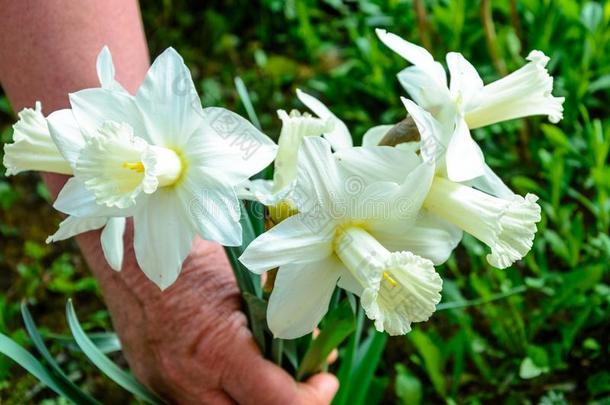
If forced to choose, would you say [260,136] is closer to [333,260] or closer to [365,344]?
[333,260]

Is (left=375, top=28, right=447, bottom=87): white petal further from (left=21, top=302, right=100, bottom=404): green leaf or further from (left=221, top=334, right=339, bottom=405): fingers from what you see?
(left=21, top=302, right=100, bottom=404): green leaf

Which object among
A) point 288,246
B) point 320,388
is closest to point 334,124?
point 288,246

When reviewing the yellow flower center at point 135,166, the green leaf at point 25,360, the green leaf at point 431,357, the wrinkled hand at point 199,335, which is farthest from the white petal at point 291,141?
the green leaf at point 431,357

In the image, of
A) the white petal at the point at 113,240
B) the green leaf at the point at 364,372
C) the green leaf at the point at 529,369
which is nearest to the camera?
the white petal at the point at 113,240

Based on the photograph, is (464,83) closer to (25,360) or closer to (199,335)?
(199,335)

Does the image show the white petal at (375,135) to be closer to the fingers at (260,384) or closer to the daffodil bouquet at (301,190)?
the daffodil bouquet at (301,190)

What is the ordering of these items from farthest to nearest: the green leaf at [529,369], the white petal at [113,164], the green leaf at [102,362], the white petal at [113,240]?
the green leaf at [529,369] < the green leaf at [102,362] < the white petal at [113,240] < the white petal at [113,164]

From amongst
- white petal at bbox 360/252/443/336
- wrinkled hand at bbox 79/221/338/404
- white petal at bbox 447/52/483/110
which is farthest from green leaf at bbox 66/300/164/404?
white petal at bbox 447/52/483/110
